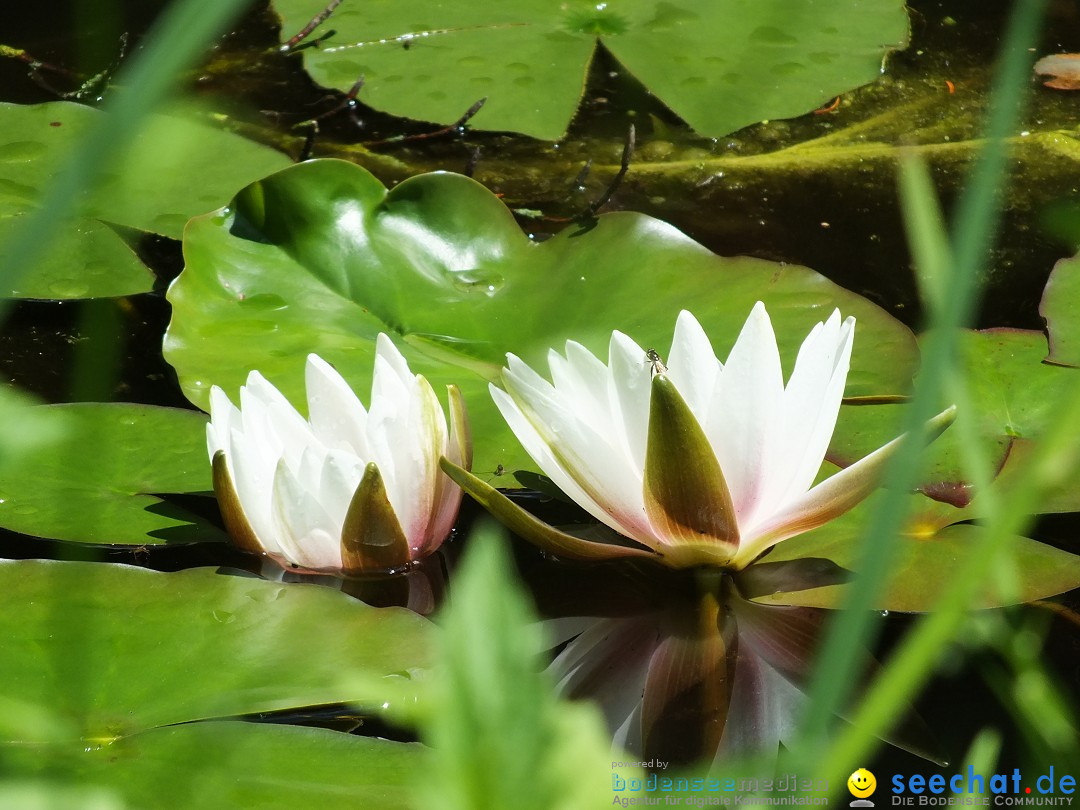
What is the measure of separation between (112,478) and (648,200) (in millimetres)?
972

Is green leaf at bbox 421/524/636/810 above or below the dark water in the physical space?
above

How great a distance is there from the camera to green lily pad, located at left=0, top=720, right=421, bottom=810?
70 cm

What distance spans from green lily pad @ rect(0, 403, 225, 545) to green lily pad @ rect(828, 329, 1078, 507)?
670 millimetres

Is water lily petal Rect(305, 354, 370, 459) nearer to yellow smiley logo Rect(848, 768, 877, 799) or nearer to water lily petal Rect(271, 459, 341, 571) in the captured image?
water lily petal Rect(271, 459, 341, 571)

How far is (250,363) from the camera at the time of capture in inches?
47.4

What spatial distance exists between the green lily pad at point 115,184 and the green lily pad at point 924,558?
0.95m

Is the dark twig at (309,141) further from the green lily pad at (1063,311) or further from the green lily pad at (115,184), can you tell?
the green lily pad at (1063,311)

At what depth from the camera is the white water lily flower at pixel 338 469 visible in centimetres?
91

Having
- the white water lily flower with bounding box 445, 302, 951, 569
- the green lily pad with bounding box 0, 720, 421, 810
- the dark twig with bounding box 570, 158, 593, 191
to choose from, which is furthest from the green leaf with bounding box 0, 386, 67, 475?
the dark twig with bounding box 570, 158, 593, 191

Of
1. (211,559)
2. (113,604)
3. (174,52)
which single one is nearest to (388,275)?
(211,559)

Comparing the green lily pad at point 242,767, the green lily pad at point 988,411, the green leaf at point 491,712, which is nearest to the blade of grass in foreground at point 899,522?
the green leaf at point 491,712

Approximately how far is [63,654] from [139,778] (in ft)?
0.51

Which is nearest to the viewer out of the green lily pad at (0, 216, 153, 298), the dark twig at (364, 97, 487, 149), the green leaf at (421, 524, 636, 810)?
the green leaf at (421, 524, 636, 810)

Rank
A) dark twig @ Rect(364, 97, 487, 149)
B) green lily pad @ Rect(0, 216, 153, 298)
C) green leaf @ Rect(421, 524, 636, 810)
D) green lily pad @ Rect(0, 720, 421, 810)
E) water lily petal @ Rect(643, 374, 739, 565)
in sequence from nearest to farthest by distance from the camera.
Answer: green leaf @ Rect(421, 524, 636, 810), green lily pad @ Rect(0, 720, 421, 810), water lily petal @ Rect(643, 374, 739, 565), green lily pad @ Rect(0, 216, 153, 298), dark twig @ Rect(364, 97, 487, 149)
